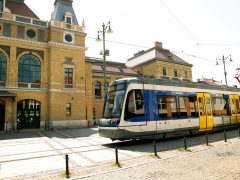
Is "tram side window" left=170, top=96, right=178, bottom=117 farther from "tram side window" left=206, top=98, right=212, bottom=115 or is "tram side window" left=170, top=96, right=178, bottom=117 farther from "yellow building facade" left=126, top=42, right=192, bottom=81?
"yellow building facade" left=126, top=42, right=192, bottom=81

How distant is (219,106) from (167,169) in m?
12.2

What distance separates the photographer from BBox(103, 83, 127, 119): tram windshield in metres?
11.4

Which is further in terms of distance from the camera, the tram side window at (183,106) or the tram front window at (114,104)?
the tram side window at (183,106)

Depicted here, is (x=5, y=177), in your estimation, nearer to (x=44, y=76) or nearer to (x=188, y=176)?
(x=188, y=176)

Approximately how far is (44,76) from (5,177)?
20.7 metres

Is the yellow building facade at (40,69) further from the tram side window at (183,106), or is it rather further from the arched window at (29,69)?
the tram side window at (183,106)

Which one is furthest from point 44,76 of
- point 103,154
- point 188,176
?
point 188,176

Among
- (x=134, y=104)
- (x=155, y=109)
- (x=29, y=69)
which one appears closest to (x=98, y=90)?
(x=29, y=69)

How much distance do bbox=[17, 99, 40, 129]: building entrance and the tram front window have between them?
15683 millimetres

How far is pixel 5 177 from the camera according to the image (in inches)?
260

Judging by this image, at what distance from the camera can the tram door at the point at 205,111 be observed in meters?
15.2

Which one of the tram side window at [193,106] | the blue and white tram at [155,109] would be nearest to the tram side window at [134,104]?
the blue and white tram at [155,109]

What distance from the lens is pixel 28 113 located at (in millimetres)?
24719

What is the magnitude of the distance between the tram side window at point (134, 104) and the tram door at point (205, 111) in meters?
5.55
